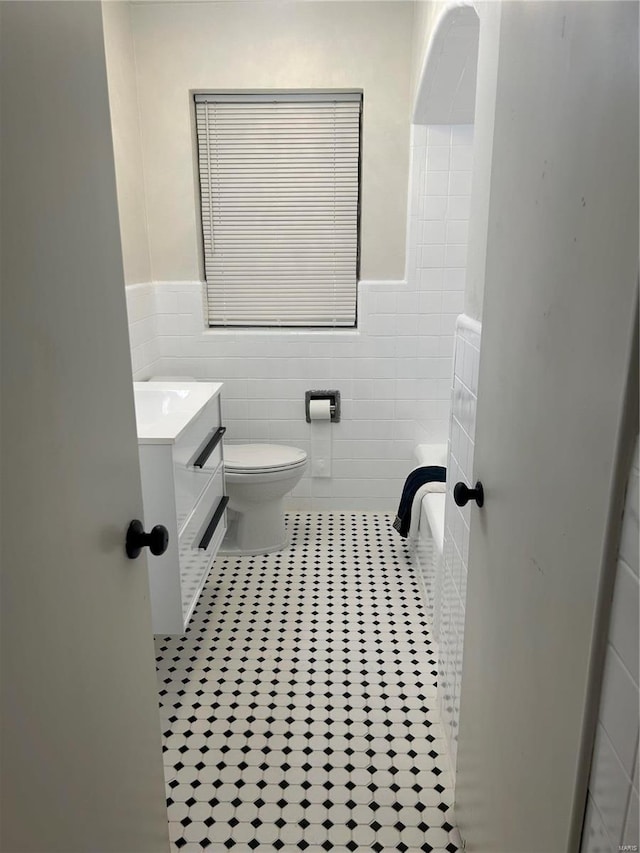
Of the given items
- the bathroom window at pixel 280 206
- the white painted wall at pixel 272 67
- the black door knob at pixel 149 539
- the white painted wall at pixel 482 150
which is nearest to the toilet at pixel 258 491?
the bathroom window at pixel 280 206

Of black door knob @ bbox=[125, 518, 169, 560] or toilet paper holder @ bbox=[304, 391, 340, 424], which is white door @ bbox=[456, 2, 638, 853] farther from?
toilet paper holder @ bbox=[304, 391, 340, 424]

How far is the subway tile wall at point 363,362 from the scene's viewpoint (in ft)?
11.0

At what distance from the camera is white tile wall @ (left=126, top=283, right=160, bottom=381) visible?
3.10 metres

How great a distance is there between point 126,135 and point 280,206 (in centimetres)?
84

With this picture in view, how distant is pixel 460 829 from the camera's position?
1.59 meters

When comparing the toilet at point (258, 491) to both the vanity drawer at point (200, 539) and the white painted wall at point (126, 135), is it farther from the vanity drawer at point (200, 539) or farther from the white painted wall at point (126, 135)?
the white painted wall at point (126, 135)

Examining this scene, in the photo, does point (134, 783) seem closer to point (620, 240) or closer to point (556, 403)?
point (556, 403)

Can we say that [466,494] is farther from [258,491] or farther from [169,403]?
[258,491]

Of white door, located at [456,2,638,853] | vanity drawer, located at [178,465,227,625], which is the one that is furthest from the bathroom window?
white door, located at [456,2,638,853]

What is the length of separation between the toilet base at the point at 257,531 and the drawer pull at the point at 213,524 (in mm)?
312

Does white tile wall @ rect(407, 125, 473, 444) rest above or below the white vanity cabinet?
above

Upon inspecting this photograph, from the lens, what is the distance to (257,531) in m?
3.20

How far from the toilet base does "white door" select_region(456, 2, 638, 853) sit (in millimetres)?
1956

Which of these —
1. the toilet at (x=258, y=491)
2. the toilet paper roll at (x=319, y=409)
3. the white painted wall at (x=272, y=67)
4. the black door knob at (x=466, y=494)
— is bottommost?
the toilet at (x=258, y=491)
